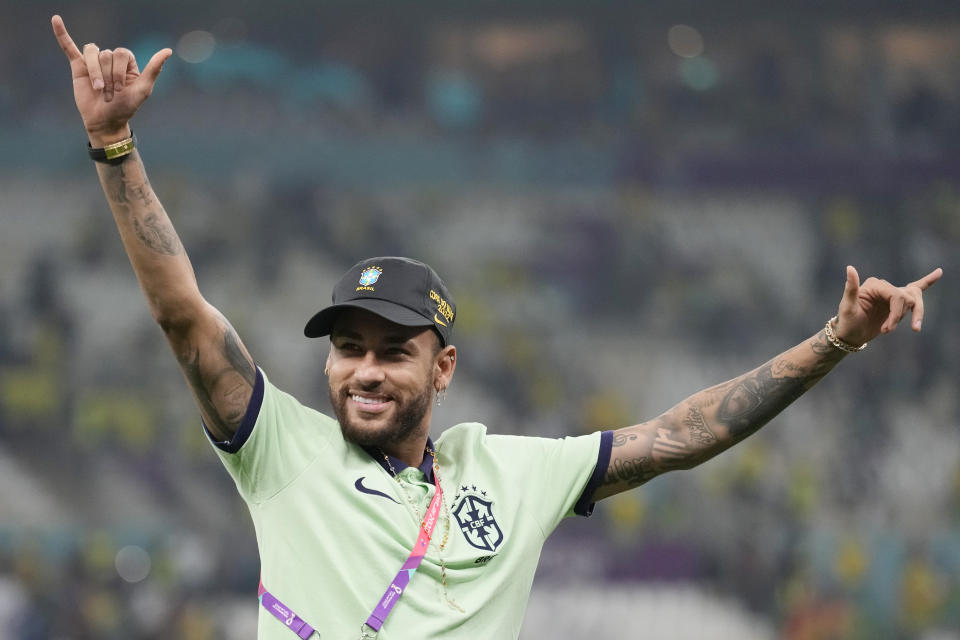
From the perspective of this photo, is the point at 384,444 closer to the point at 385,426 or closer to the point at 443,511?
the point at 385,426

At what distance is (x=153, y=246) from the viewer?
2166 millimetres

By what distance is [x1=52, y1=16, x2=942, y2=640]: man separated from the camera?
7.16 ft

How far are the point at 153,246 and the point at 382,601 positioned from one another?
2.61ft

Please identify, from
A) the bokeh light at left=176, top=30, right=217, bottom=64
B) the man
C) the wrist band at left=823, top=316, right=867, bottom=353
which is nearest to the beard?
the man

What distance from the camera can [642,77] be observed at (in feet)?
29.4

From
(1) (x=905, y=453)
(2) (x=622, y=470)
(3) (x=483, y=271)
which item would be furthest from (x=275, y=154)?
(2) (x=622, y=470)

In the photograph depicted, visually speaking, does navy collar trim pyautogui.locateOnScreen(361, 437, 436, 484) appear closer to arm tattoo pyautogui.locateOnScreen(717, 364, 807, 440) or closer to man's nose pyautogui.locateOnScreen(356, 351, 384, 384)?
man's nose pyautogui.locateOnScreen(356, 351, 384, 384)

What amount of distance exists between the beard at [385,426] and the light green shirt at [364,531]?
0.05 metres

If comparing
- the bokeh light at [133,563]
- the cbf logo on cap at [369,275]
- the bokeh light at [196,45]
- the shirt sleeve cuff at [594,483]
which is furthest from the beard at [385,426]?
the bokeh light at [196,45]

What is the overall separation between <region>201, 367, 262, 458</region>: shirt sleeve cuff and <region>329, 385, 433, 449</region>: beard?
164 mm

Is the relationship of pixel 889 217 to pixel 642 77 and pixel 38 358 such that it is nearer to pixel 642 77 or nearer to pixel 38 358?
pixel 642 77

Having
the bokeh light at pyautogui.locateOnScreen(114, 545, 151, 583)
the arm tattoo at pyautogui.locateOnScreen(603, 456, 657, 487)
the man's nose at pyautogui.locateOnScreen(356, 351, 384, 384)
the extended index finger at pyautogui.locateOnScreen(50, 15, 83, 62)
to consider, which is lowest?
the man's nose at pyautogui.locateOnScreen(356, 351, 384, 384)

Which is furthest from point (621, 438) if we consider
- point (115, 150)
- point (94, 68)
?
Result: point (94, 68)

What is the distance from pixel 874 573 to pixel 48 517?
5.82 m
